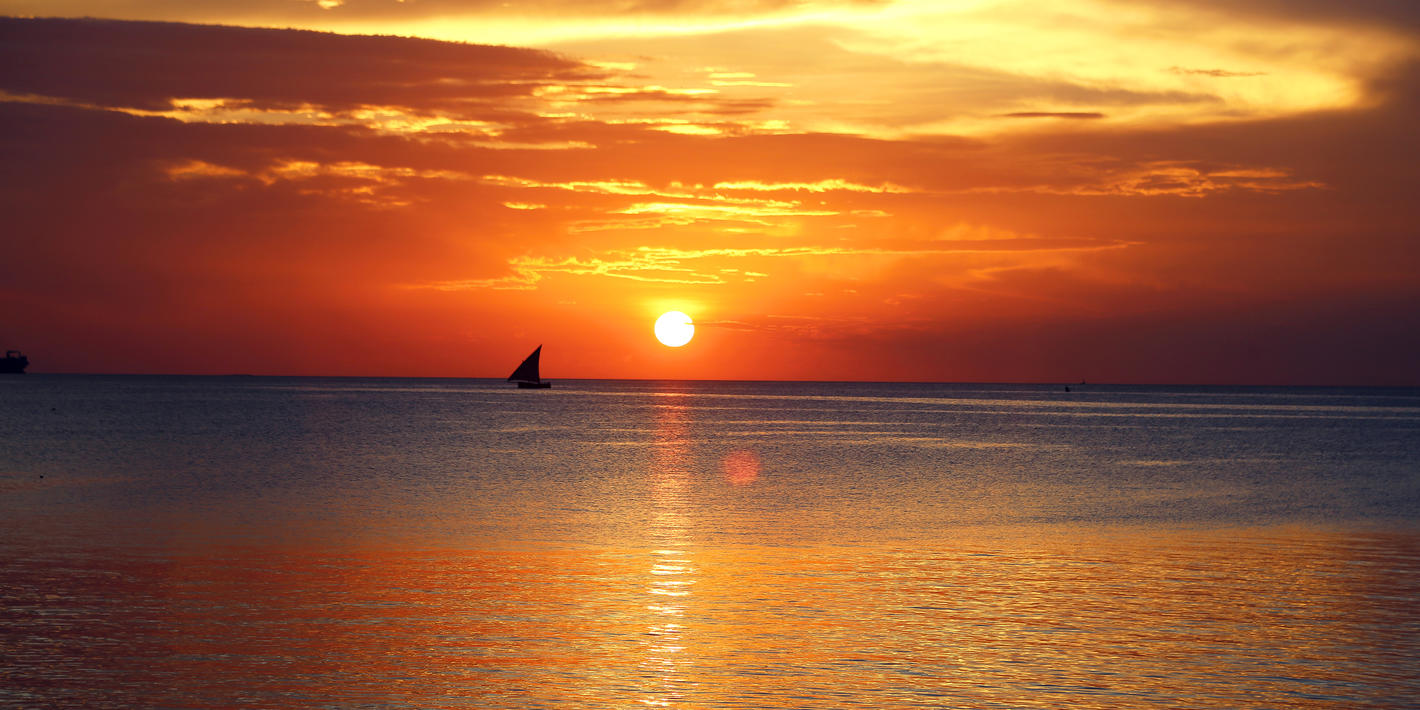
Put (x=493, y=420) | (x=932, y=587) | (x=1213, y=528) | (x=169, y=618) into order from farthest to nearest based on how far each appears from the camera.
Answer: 1. (x=493, y=420)
2. (x=1213, y=528)
3. (x=932, y=587)
4. (x=169, y=618)

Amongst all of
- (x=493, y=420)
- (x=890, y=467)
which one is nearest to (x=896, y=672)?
(x=890, y=467)

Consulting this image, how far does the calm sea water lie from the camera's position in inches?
657

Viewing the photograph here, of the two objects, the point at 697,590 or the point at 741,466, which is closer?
the point at 697,590

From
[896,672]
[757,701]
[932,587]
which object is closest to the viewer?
[757,701]

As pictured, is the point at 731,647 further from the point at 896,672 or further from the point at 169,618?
the point at 169,618

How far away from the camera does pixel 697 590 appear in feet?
78.8

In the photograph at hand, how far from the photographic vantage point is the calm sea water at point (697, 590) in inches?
657

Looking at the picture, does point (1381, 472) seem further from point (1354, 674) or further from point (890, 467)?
point (1354, 674)

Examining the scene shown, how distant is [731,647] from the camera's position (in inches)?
744

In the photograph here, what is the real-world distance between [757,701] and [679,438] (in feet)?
291

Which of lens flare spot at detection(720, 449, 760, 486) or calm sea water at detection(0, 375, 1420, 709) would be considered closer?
calm sea water at detection(0, 375, 1420, 709)

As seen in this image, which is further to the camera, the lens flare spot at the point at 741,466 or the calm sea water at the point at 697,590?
the lens flare spot at the point at 741,466

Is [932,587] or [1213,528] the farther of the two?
[1213,528]

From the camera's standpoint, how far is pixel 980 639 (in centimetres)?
1955
